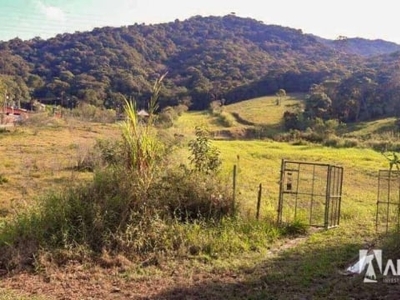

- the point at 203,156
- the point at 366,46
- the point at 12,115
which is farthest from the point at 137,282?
the point at 366,46

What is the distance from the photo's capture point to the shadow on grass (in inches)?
201

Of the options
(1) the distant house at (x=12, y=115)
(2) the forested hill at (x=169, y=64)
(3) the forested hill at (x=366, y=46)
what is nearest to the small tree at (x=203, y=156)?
(2) the forested hill at (x=169, y=64)

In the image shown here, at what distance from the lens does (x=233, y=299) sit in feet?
16.7

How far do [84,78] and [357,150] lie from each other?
112 feet

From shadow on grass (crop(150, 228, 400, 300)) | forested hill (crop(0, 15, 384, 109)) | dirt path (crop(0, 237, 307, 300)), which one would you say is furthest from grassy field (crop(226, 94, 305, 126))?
dirt path (crop(0, 237, 307, 300))

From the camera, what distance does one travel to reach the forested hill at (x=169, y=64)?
5497 cm

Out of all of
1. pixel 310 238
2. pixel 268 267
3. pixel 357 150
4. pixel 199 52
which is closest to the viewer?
pixel 268 267

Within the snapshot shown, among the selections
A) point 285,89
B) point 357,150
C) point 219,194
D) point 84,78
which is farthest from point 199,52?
point 219,194

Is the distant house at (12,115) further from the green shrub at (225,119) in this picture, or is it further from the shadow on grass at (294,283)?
the shadow on grass at (294,283)

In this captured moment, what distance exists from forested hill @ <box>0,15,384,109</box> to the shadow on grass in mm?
35340

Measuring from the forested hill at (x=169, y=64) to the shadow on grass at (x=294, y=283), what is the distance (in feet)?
116

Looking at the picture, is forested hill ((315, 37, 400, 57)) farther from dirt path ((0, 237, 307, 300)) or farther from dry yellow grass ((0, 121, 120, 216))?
dirt path ((0, 237, 307, 300))

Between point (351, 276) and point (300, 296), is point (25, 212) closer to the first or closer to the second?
point (300, 296)

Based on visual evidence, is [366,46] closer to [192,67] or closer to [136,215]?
[192,67]
